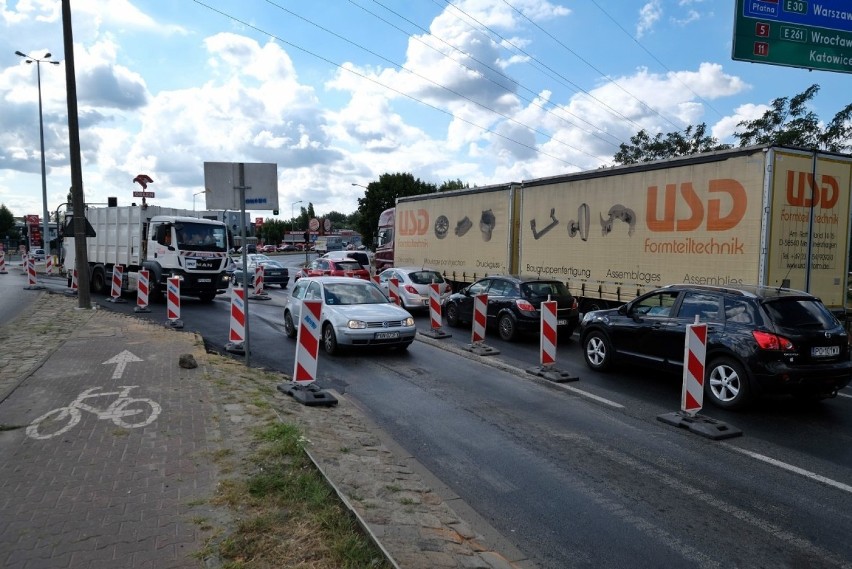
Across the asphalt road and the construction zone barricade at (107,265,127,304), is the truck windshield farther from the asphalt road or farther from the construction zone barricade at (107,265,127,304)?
the asphalt road

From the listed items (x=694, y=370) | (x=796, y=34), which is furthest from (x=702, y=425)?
(x=796, y=34)

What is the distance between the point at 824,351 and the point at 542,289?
6.51 metres

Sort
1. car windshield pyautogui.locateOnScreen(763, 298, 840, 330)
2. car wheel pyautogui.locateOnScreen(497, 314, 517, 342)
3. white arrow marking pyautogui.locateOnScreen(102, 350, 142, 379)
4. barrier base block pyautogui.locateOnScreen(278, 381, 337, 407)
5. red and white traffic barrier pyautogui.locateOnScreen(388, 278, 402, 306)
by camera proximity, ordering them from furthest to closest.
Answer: red and white traffic barrier pyautogui.locateOnScreen(388, 278, 402, 306)
car wheel pyautogui.locateOnScreen(497, 314, 517, 342)
white arrow marking pyautogui.locateOnScreen(102, 350, 142, 379)
car windshield pyautogui.locateOnScreen(763, 298, 840, 330)
barrier base block pyautogui.locateOnScreen(278, 381, 337, 407)

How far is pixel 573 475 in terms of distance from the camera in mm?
5289

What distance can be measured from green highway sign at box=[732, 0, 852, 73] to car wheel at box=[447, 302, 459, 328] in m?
8.18

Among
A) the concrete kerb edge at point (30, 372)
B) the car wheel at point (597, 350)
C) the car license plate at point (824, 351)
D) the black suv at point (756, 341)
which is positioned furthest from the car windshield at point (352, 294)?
the car license plate at point (824, 351)

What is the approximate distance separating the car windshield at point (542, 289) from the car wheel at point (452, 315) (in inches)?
92.8

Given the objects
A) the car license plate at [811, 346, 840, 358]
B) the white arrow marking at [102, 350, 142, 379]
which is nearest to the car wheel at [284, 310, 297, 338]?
the white arrow marking at [102, 350, 142, 379]

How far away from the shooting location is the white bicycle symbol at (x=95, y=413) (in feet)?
18.6

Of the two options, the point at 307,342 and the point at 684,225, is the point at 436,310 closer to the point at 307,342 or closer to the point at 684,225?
the point at 684,225

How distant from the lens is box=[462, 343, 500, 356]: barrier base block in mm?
11320

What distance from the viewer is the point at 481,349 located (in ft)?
37.9

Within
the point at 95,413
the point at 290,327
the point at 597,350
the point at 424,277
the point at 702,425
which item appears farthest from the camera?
the point at 424,277

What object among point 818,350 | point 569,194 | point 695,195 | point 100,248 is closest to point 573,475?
point 818,350
